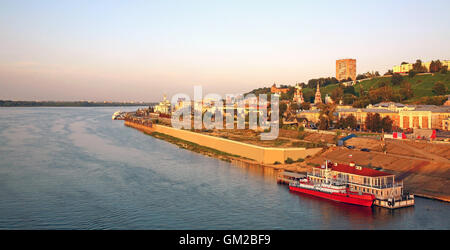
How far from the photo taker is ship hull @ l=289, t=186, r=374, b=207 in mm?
13680

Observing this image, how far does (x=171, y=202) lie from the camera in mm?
13773

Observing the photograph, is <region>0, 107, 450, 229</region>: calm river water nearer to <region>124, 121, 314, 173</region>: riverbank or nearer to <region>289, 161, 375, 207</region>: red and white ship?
<region>289, 161, 375, 207</region>: red and white ship

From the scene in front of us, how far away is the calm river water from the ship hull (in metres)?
0.31

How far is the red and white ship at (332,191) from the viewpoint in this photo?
45.3 feet

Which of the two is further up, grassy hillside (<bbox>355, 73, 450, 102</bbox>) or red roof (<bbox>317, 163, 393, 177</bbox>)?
grassy hillside (<bbox>355, 73, 450, 102</bbox>)

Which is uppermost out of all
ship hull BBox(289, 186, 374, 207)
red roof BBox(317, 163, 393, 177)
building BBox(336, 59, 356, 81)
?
building BBox(336, 59, 356, 81)

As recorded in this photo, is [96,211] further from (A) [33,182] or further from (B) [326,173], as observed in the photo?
(B) [326,173]

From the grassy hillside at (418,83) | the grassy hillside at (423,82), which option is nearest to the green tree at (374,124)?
the grassy hillside at (418,83)

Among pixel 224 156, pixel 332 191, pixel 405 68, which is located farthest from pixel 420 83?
pixel 332 191

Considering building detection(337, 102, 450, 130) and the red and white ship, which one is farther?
building detection(337, 102, 450, 130)

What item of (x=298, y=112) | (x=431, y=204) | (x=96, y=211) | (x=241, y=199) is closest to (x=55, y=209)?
(x=96, y=211)

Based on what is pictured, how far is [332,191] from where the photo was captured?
15.0m

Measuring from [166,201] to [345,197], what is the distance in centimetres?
595

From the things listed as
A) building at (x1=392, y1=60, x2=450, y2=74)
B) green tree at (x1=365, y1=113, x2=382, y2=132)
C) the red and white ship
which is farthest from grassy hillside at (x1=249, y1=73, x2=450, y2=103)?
the red and white ship
